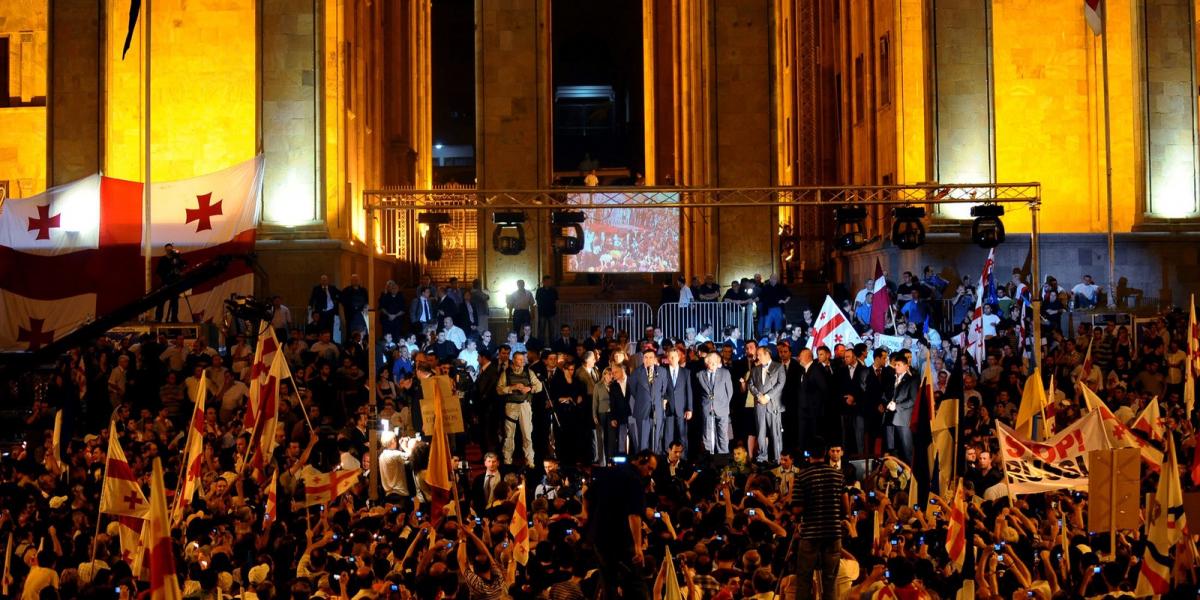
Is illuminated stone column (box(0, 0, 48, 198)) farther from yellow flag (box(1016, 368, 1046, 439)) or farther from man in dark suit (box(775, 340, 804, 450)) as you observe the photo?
yellow flag (box(1016, 368, 1046, 439))

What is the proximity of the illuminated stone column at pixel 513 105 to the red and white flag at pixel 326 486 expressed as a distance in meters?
15.3

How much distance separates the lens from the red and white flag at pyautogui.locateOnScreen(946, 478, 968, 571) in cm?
1380

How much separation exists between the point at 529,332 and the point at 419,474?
7.62 metres

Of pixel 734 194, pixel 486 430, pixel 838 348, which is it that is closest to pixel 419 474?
pixel 486 430

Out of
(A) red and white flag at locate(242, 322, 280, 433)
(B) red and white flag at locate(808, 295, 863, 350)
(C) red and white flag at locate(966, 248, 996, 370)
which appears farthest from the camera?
(C) red and white flag at locate(966, 248, 996, 370)

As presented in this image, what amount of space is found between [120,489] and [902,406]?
11029mm

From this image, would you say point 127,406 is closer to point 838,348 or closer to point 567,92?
point 838,348

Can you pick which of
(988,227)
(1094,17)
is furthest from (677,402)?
(1094,17)

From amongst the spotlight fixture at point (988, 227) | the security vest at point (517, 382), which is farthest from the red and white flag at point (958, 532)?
the spotlight fixture at point (988, 227)

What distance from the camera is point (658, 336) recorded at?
87.8 feet

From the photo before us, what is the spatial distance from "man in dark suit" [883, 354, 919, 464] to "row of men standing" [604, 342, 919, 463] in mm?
32

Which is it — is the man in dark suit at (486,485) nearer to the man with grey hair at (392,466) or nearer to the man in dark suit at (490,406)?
the man with grey hair at (392,466)

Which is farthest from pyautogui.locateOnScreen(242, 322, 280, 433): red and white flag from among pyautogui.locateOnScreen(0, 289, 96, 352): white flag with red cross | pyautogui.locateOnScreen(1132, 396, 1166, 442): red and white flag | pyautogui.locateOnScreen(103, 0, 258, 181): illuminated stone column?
pyautogui.locateOnScreen(103, 0, 258, 181): illuminated stone column

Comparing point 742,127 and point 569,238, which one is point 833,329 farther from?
point 742,127
